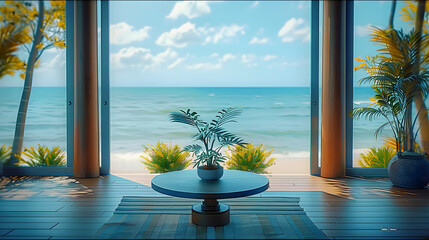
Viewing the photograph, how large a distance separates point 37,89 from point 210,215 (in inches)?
119

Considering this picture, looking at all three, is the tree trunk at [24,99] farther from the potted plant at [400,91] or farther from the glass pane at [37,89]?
the potted plant at [400,91]

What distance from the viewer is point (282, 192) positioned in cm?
391

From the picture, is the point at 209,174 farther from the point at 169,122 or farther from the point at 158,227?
the point at 169,122

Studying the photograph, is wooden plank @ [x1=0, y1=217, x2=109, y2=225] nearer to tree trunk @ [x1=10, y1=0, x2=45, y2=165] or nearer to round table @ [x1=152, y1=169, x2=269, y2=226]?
round table @ [x1=152, y1=169, x2=269, y2=226]

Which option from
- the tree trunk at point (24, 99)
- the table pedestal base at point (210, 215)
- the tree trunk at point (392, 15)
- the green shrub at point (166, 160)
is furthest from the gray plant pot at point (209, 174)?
the tree trunk at point (392, 15)

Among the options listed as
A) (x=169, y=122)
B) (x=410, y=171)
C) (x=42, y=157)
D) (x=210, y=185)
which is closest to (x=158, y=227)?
(x=210, y=185)

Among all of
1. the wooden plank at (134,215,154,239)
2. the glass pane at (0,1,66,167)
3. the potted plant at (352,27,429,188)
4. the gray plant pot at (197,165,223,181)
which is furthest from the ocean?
the gray plant pot at (197,165,223,181)

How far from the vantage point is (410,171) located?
4035 mm

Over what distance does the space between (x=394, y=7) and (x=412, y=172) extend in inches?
77.0

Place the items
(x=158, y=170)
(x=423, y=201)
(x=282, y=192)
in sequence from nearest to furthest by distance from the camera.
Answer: (x=423, y=201), (x=282, y=192), (x=158, y=170)

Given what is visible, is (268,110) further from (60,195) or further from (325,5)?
(60,195)

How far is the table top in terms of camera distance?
2.55 m

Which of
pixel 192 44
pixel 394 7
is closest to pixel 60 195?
→ pixel 394 7

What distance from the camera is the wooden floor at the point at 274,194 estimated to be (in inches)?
109
